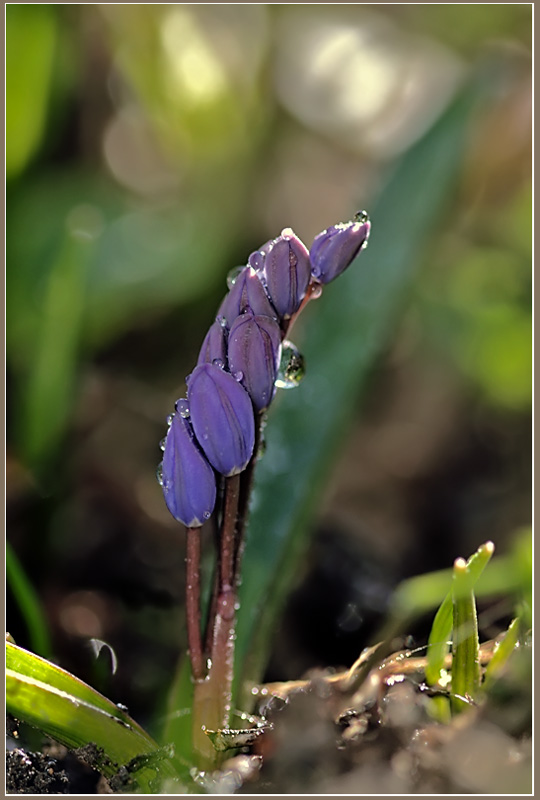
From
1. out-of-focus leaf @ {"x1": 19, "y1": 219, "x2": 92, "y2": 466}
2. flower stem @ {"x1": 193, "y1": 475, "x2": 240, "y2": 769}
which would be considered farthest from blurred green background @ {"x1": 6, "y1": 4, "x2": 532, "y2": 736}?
flower stem @ {"x1": 193, "y1": 475, "x2": 240, "y2": 769}

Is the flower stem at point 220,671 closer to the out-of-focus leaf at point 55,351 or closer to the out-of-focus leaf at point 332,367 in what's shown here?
the out-of-focus leaf at point 332,367

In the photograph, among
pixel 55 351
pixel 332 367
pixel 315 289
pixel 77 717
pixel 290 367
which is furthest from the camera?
pixel 55 351

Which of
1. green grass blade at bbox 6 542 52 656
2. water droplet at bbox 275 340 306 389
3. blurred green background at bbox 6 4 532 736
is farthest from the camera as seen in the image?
blurred green background at bbox 6 4 532 736

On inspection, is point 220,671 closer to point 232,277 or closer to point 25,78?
point 232,277

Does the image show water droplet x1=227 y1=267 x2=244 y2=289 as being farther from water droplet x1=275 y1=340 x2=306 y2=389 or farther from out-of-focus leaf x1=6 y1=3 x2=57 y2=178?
out-of-focus leaf x1=6 y1=3 x2=57 y2=178

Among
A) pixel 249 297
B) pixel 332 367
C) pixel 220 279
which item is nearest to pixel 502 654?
pixel 249 297

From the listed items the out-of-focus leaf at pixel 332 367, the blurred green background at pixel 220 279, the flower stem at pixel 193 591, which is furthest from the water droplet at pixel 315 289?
the blurred green background at pixel 220 279
